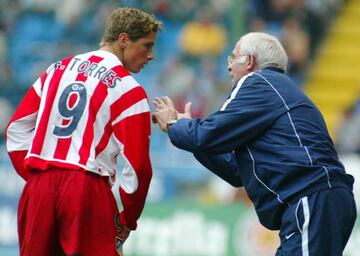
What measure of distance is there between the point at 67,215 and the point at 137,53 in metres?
1.03

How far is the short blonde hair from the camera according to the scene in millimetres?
5875

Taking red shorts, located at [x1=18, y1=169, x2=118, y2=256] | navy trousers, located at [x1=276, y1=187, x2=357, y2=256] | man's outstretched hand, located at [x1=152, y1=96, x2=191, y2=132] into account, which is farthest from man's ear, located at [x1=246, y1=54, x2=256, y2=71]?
red shorts, located at [x1=18, y1=169, x2=118, y2=256]

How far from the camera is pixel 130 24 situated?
587 centimetres

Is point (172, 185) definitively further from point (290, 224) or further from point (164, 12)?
point (290, 224)

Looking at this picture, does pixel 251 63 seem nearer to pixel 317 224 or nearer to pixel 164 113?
pixel 164 113

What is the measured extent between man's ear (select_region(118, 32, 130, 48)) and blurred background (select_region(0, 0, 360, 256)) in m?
5.43

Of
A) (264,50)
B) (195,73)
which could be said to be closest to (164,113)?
(264,50)

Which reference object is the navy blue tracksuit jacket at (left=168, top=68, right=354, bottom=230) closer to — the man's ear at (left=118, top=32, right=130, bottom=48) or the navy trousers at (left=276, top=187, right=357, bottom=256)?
the navy trousers at (left=276, top=187, right=357, bottom=256)

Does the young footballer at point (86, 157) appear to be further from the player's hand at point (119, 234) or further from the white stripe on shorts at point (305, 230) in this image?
the white stripe on shorts at point (305, 230)

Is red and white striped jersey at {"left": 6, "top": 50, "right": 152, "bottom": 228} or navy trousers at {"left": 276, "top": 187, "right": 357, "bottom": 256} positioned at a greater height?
red and white striped jersey at {"left": 6, "top": 50, "right": 152, "bottom": 228}

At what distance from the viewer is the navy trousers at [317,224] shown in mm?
5547

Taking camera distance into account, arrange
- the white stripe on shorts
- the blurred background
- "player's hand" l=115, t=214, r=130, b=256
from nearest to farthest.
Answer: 1. the white stripe on shorts
2. "player's hand" l=115, t=214, r=130, b=256
3. the blurred background

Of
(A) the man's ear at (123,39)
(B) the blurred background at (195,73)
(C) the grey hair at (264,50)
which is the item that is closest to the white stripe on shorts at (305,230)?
(C) the grey hair at (264,50)

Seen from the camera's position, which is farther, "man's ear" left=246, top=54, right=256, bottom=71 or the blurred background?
the blurred background
